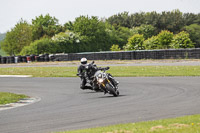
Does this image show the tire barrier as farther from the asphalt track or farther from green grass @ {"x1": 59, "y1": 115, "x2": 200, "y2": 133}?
green grass @ {"x1": 59, "y1": 115, "x2": 200, "y2": 133}

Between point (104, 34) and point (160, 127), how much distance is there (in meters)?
113

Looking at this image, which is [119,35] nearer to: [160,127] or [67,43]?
[67,43]

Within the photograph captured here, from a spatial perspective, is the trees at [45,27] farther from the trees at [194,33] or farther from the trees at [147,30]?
the trees at [194,33]

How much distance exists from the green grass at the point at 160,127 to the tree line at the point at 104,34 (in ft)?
239

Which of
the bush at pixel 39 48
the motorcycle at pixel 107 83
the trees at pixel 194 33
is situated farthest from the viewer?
the trees at pixel 194 33

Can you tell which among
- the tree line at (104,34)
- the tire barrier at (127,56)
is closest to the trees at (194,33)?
the tree line at (104,34)

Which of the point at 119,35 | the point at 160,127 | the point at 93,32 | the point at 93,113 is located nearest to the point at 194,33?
the point at 119,35

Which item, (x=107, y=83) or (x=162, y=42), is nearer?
(x=107, y=83)

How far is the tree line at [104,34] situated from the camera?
287 ft

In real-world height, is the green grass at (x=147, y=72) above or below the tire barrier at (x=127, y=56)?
below

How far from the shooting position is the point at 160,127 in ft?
28.3

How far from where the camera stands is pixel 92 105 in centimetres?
1401

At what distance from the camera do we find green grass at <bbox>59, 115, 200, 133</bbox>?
26.7ft

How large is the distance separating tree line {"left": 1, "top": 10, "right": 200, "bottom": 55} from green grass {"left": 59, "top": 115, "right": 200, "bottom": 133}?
239 feet
